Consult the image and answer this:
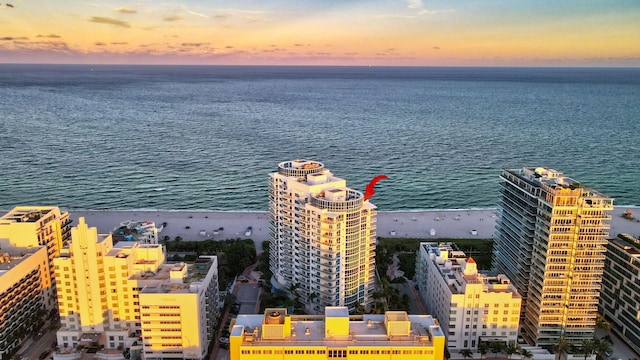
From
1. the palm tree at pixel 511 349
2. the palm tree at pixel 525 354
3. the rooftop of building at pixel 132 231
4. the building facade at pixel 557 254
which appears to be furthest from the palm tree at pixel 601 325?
the rooftop of building at pixel 132 231

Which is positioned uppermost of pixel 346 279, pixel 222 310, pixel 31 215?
pixel 31 215

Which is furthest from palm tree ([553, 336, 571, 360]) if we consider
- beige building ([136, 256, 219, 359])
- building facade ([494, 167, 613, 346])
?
beige building ([136, 256, 219, 359])

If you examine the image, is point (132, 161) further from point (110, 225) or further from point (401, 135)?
point (401, 135)

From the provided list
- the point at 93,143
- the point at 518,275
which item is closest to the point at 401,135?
the point at 93,143

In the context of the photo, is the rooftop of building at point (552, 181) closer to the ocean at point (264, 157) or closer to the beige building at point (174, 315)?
the beige building at point (174, 315)

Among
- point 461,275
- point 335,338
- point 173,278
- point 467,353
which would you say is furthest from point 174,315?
point 461,275
